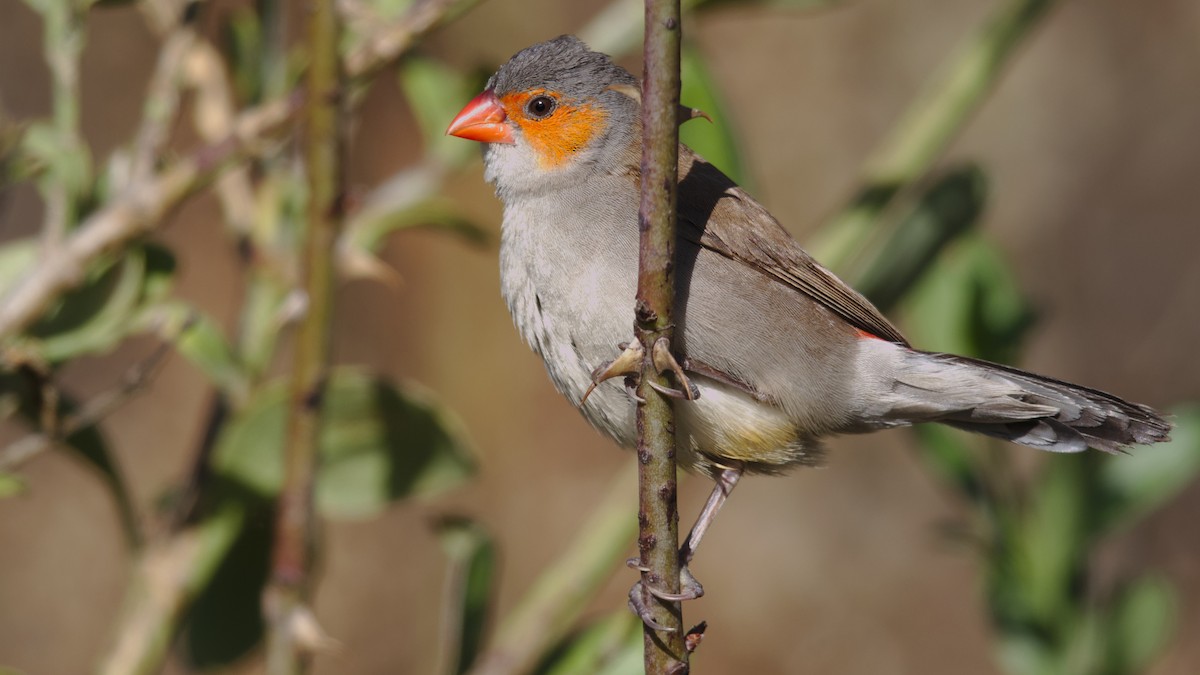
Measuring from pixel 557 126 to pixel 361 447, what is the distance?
914 mm

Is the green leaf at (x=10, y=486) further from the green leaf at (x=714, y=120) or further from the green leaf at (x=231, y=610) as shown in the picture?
the green leaf at (x=714, y=120)

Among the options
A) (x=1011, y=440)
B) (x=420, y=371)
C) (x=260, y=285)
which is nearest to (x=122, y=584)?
(x=420, y=371)

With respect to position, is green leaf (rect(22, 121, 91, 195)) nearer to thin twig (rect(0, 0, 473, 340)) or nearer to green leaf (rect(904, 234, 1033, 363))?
thin twig (rect(0, 0, 473, 340))

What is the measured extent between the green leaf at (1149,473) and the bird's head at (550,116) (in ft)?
4.62

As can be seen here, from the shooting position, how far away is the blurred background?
271 inches

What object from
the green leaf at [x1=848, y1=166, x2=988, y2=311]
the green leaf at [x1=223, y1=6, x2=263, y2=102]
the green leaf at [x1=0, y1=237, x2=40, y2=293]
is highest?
the green leaf at [x1=848, y1=166, x2=988, y2=311]

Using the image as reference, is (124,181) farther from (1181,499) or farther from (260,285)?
(1181,499)

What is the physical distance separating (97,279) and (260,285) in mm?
411

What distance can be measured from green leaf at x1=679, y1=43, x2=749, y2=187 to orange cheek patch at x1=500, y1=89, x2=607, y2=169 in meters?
0.26

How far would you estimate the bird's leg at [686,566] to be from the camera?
198 centimetres

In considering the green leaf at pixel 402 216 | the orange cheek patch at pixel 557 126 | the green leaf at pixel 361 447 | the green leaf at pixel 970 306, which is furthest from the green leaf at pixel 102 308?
the green leaf at pixel 970 306

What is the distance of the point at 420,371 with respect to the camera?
782cm

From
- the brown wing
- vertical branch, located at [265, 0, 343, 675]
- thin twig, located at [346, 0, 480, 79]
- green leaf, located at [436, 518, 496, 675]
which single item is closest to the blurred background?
the brown wing

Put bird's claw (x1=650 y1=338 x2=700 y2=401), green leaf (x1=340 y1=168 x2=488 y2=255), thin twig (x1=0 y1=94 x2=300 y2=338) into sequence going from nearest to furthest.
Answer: bird's claw (x1=650 y1=338 x2=700 y2=401)
thin twig (x1=0 y1=94 x2=300 y2=338)
green leaf (x1=340 y1=168 x2=488 y2=255)
